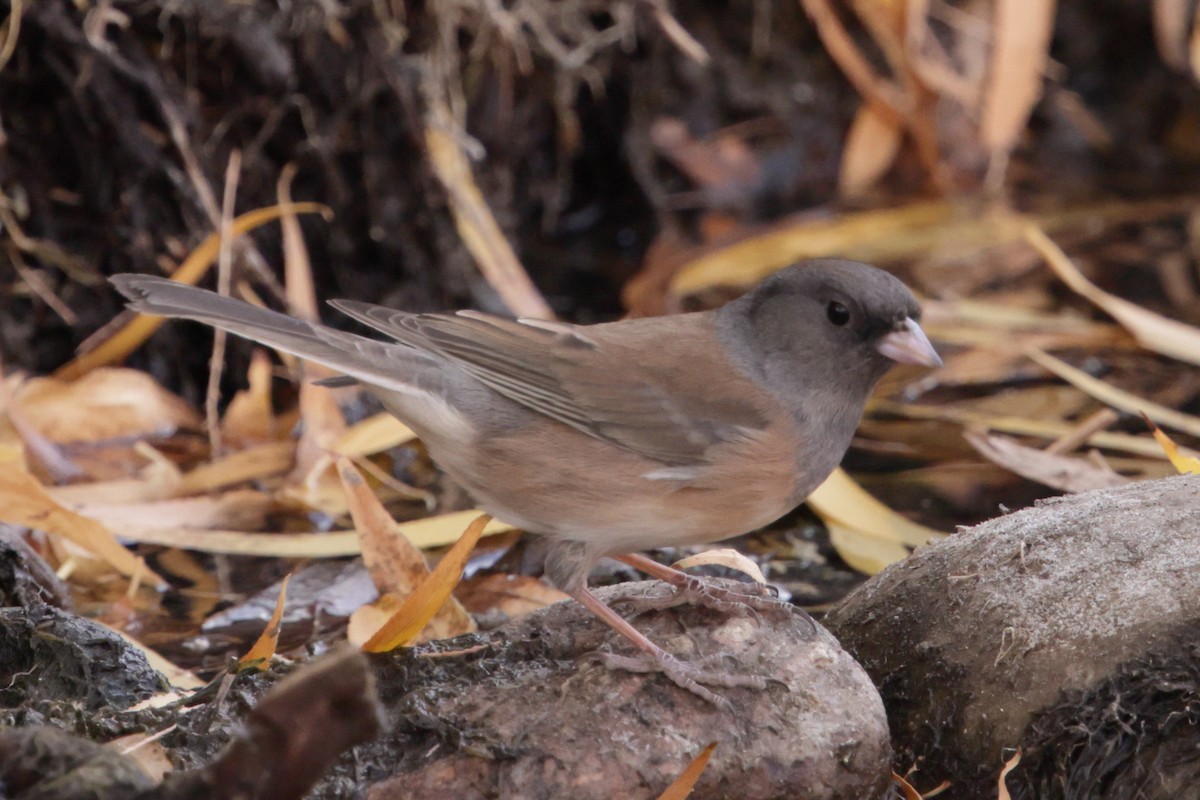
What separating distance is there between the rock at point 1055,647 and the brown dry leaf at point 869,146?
358 cm

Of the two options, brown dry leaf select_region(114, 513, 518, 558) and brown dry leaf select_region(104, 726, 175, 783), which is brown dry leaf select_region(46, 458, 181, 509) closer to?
brown dry leaf select_region(114, 513, 518, 558)

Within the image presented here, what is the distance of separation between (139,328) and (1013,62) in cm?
370

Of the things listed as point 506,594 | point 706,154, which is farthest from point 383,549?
point 706,154

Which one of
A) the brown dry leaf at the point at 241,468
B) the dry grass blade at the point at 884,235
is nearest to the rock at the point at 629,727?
the brown dry leaf at the point at 241,468

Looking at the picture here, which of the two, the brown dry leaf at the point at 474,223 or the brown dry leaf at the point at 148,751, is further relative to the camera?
the brown dry leaf at the point at 474,223

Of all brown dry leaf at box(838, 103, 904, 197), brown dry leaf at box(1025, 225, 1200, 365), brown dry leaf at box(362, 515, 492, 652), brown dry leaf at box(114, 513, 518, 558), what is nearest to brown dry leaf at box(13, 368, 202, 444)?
brown dry leaf at box(114, 513, 518, 558)

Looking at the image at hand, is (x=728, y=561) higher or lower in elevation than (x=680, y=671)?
lower

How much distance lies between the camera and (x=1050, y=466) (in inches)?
145

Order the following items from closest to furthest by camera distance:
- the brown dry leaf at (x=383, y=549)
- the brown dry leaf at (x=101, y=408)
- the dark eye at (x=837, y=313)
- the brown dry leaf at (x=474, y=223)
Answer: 1. the dark eye at (x=837, y=313)
2. the brown dry leaf at (x=383, y=549)
3. the brown dry leaf at (x=101, y=408)
4. the brown dry leaf at (x=474, y=223)

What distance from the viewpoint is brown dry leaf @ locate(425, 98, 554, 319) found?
4754 millimetres

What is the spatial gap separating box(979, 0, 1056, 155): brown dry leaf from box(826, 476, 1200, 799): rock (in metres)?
3.42

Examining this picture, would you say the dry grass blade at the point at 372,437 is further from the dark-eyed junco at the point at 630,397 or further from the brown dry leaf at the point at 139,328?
the dark-eyed junco at the point at 630,397

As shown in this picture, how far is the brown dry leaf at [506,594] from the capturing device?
128 inches

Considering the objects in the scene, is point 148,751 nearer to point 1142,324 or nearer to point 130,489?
point 130,489
